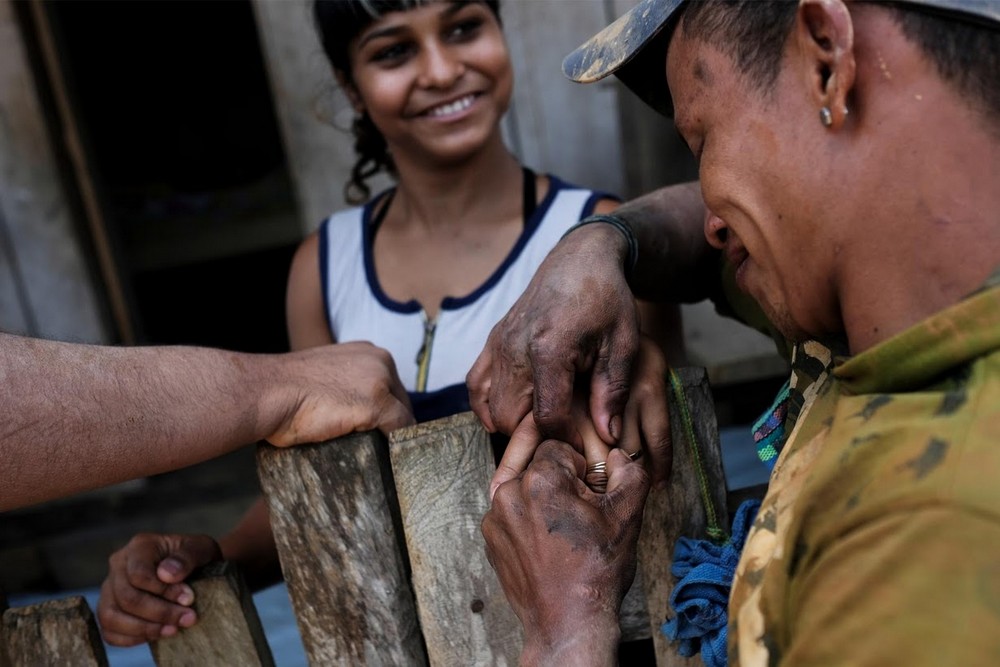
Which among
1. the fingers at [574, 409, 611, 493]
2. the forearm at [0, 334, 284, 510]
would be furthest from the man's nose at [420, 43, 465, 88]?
the fingers at [574, 409, 611, 493]

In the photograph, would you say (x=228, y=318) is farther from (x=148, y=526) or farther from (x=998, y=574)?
(x=998, y=574)

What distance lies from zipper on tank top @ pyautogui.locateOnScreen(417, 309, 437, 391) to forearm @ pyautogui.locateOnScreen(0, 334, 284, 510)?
0.70m

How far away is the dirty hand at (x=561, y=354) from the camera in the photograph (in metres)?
1.38

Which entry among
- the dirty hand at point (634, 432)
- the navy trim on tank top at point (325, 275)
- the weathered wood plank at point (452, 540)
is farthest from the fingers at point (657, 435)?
the navy trim on tank top at point (325, 275)

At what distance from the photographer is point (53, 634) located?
5.08ft

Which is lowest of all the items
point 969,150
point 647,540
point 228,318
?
point 228,318

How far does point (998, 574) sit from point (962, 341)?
22cm

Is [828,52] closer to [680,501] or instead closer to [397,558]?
[680,501]

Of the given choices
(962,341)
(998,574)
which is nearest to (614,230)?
(962,341)

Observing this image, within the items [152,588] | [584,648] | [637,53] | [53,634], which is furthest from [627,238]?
[53,634]

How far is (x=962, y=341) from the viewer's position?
0.89m

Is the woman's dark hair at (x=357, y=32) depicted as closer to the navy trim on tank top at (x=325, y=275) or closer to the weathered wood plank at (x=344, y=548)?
the navy trim on tank top at (x=325, y=275)

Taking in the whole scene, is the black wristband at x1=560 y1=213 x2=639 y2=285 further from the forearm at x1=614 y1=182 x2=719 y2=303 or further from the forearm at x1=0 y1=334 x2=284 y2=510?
the forearm at x1=0 y1=334 x2=284 y2=510

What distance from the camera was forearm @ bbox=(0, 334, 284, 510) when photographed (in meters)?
1.34
